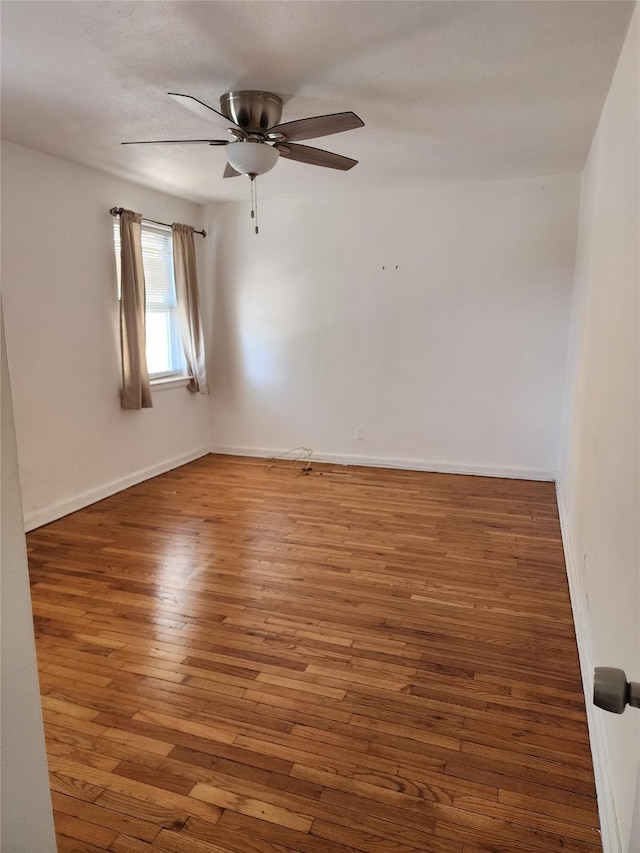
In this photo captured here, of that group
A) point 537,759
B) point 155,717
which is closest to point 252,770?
point 155,717

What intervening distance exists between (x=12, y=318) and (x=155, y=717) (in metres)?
2.68

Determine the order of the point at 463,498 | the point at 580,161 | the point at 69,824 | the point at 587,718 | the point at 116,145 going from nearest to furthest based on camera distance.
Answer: the point at 69,824 < the point at 587,718 < the point at 116,145 < the point at 580,161 < the point at 463,498

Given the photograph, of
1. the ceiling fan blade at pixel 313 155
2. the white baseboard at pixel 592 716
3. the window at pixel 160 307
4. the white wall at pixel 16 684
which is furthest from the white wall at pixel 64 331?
the white baseboard at pixel 592 716

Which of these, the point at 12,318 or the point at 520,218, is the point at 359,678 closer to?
the point at 12,318

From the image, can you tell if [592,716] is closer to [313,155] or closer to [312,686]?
[312,686]

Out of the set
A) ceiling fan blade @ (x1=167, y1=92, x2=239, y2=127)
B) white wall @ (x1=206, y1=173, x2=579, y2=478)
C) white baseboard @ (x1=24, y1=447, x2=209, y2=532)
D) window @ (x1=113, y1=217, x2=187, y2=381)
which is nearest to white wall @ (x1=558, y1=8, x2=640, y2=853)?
white wall @ (x1=206, y1=173, x2=579, y2=478)

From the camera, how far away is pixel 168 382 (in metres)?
4.99

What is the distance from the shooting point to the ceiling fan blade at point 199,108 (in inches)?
87.0

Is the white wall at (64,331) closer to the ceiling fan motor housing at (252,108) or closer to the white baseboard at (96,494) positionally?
the white baseboard at (96,494)

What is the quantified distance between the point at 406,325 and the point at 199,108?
2849mm

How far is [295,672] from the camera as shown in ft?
7.17

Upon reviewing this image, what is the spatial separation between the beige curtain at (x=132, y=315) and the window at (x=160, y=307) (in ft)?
1.05

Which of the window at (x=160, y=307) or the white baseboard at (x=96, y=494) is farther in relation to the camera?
the window at (x=160, y=307)

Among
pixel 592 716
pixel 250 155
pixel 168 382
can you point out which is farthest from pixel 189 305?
pixel 592 716
